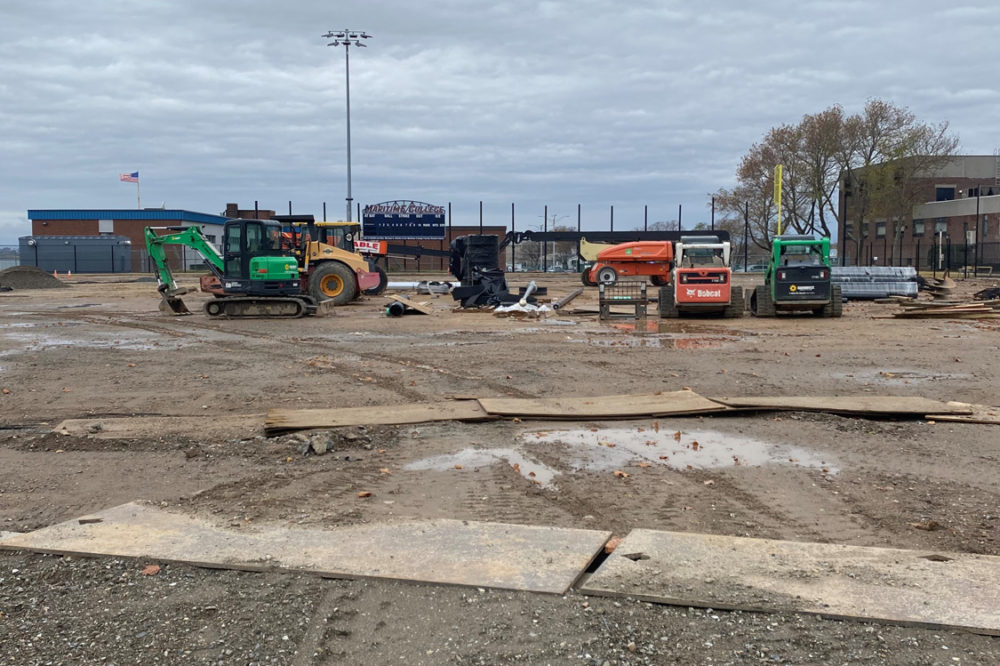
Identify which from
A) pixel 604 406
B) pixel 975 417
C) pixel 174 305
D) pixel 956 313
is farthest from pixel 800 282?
pixel 174 305

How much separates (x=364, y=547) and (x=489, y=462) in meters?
2.26

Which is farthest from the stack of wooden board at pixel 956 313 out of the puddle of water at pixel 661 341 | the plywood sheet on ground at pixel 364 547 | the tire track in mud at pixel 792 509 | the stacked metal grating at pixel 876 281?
the plywood sheet on ground at pixel 364 547

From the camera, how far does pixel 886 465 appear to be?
6895mm

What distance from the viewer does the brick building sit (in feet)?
185

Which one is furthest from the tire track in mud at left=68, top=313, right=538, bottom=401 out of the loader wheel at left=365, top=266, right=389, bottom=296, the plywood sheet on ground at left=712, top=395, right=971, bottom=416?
the loader wheel at left=365, top=266, right=389, bottom=296

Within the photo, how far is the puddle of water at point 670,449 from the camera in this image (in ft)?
23.1

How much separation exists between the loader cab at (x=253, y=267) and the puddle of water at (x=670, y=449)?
15.0 meters

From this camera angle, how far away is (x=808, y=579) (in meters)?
4.41

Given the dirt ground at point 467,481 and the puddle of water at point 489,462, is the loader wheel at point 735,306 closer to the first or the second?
the dirt ground at point 467,481

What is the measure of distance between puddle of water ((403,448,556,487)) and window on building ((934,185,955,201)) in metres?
77.3

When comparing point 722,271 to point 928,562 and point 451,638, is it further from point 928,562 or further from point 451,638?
point 451,638

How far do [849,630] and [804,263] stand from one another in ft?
60.2

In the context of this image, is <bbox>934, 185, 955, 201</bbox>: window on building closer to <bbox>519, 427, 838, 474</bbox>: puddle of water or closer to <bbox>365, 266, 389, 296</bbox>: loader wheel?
<bbox>365, 266, 389, 296</bbox>: loader wheel

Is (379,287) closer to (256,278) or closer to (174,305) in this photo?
(256,278)
